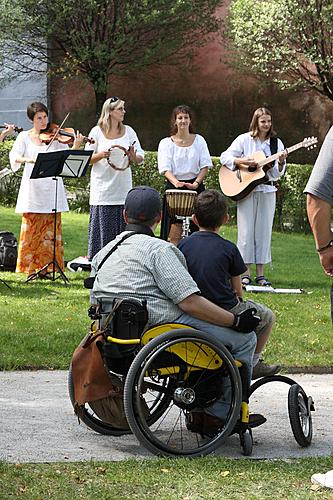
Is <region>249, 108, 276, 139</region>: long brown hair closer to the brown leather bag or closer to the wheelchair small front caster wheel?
the brown leather bag

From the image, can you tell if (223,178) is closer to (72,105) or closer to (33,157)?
(33,157)

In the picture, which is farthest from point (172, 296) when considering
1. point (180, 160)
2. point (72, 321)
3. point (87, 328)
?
point (180, 160)

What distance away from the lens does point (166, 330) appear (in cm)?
586

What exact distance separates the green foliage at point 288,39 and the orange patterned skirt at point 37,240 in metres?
11.4

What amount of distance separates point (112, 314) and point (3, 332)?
128 inches

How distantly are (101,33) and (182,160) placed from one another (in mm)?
13574

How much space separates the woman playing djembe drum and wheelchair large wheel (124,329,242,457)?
5.87m

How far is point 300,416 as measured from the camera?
619cm

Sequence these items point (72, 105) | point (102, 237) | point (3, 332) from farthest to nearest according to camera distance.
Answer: point (72, 105) → point (102, 237) → point (3, 332)

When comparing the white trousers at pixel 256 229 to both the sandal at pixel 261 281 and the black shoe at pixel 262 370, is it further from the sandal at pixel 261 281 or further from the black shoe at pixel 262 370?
the black shoe at pixel 262 370

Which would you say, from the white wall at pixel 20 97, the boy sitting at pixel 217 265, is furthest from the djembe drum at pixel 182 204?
the white wall at pixel 20 97

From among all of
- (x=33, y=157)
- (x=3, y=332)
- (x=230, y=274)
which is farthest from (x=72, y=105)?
(x=230, y=274)

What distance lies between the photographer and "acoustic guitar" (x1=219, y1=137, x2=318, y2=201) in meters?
11.9

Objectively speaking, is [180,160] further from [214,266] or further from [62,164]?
[214,266]
